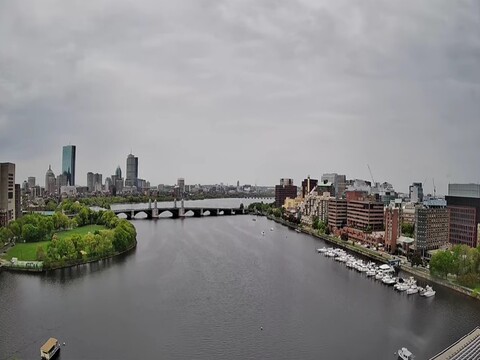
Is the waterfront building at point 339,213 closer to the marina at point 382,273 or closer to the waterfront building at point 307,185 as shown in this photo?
the marina at point 382,273

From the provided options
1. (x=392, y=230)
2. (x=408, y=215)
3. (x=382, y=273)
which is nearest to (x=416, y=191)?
(x=408, y=215)

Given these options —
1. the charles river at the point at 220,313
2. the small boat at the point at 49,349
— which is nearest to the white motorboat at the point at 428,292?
the charles river at the point at 220,313

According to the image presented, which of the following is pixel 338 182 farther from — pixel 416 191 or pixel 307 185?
pixel 416 191

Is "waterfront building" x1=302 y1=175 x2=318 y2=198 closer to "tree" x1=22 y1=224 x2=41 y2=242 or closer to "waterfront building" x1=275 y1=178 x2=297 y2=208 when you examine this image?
"waterfront building" x1=275 y1=178 x2=297 y2=208

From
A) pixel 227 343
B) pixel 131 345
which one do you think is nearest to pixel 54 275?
pixel 131 345

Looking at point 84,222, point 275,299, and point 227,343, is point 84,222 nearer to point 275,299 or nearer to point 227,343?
point 275,299

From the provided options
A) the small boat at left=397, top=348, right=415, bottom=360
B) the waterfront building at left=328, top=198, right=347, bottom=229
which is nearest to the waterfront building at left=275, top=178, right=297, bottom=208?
the waterfront building at left=328, top=198, right=347, bottom=229

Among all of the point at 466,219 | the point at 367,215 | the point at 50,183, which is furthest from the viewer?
the point at 50,183
